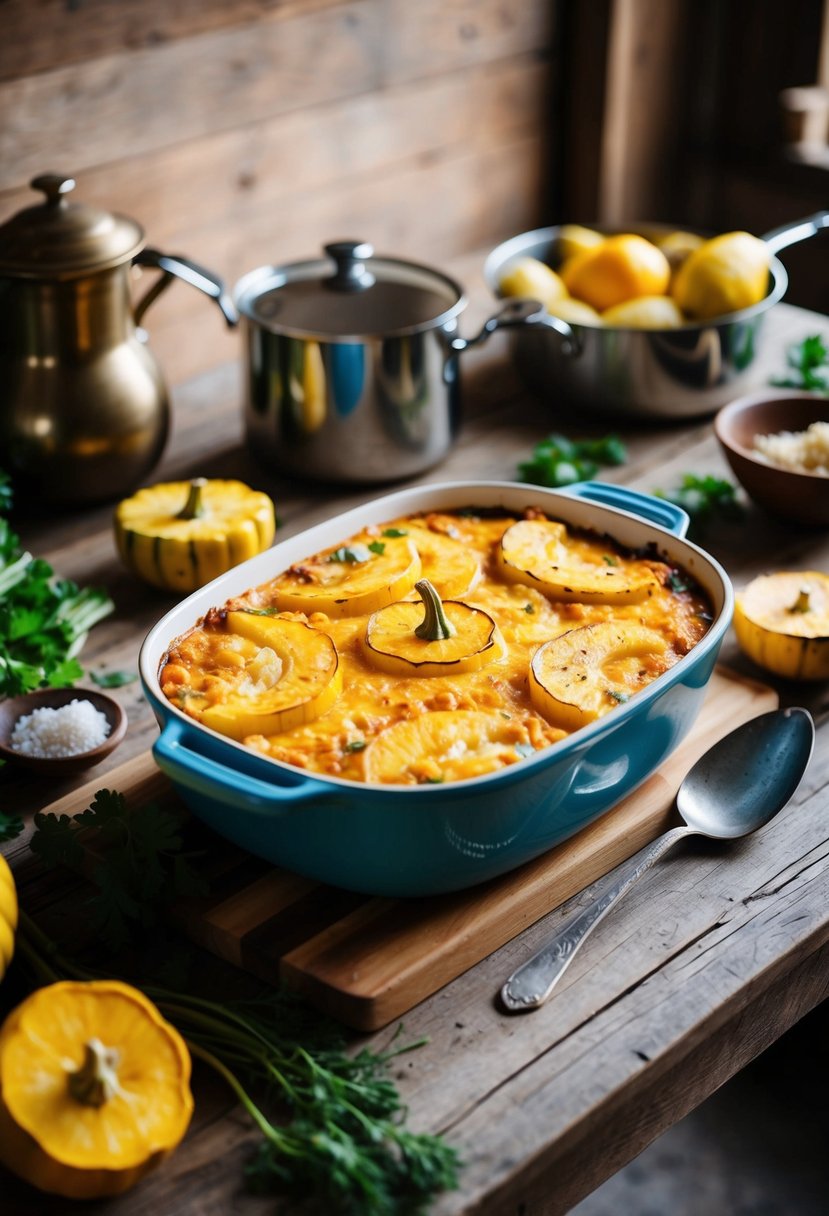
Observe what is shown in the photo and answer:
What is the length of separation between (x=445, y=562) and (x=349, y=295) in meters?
0.68

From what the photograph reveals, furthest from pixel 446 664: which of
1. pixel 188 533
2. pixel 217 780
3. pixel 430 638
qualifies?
pixel 188 533

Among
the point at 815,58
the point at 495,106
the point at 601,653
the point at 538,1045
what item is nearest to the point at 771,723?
→ the point at 601,653

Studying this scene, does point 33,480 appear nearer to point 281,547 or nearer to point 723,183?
point 281,547

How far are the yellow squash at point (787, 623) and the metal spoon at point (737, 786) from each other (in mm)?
138

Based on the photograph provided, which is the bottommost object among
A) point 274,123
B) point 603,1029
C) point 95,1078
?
point 603,1029

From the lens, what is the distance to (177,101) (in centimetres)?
210

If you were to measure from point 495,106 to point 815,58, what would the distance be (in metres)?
0.70

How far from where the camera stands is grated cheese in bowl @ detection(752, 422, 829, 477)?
1.78 m

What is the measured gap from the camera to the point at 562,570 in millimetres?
1380

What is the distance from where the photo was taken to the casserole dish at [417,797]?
1.04 meters

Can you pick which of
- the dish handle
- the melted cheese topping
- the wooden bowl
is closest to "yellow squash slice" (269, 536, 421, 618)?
the melted cheese topping

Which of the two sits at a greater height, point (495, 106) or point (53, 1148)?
point (495, 106)

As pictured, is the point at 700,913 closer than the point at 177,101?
Yes

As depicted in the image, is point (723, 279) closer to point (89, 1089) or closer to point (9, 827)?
point (9, 827)
